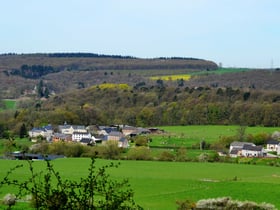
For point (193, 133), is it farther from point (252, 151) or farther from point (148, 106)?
point (148, 106)

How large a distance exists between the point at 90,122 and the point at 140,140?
18227 mm

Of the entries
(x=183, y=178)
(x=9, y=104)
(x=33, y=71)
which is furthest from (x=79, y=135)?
(x=33, y=71)

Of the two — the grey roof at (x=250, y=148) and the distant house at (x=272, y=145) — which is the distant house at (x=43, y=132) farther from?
the distant house at (x=272, y=145)

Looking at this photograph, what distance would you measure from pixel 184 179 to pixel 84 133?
28.5 m

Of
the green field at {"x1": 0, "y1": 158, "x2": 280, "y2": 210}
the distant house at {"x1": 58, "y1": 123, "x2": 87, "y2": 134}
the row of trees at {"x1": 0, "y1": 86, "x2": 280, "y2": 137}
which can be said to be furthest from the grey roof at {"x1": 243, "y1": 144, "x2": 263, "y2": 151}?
the distant house at {"x1": 58, "y1": 123, "x2": 87, "y2": 134}

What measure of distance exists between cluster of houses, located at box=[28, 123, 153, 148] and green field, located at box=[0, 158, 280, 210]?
12.1 metres

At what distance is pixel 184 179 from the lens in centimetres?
3284

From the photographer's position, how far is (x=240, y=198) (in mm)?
25172

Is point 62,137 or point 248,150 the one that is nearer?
point 248,150

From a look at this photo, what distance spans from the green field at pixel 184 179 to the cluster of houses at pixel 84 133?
12.1m

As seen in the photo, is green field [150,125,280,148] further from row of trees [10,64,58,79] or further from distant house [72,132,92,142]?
row of trees [10,64,58,79]

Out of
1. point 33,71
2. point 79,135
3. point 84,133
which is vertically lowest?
point 79,135

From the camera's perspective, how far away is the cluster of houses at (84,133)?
5591cm

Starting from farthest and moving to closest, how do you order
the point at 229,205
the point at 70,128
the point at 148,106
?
1. the point at 148,106
2. the point at 70,128
3. the point at 229,205
